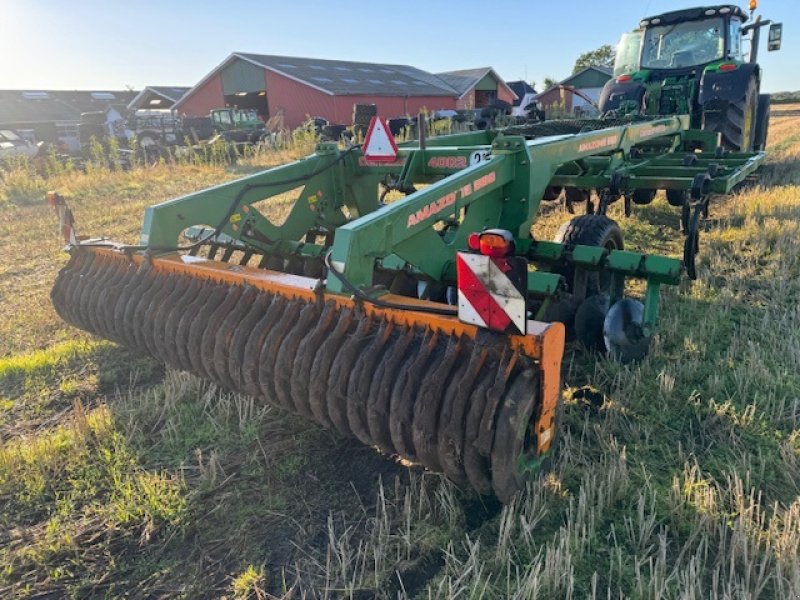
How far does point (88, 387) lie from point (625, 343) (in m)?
3.07

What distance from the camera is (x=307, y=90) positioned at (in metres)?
28.1

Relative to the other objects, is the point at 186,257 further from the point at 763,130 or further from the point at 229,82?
the point at 229,82

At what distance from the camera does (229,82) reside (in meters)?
31.1

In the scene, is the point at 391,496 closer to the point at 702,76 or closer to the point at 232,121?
the point at 702,76

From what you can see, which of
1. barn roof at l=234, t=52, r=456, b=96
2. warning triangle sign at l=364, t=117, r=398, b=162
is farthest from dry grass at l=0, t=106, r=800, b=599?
barn roof at l=234, t=52, r=456, b=96

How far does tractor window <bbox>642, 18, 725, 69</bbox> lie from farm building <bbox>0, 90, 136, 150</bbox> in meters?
32.6

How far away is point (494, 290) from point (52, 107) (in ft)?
159

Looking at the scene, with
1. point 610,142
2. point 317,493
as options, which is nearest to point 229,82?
point 610,142

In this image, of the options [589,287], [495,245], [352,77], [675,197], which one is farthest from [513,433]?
[352,77]

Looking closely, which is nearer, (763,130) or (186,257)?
(186,257)

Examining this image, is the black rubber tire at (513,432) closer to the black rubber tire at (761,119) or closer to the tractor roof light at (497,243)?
the tractor roof light at (497,243)

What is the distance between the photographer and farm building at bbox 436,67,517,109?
3512 centimetres

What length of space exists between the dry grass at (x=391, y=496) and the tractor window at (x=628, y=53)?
247 inches

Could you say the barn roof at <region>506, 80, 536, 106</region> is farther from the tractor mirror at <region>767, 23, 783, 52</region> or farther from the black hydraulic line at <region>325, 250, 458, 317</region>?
the black hydraulic line at <region>325, 250, 458, 317</region>
